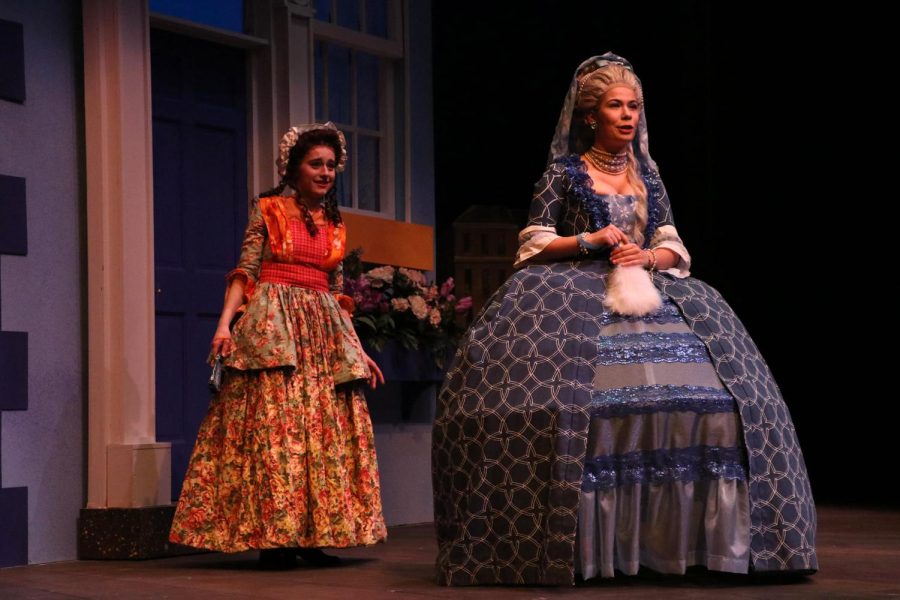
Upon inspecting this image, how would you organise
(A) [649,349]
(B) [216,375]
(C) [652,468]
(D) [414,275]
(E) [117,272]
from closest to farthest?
(C) [652,468] → (A) [649,349] → (B) [216,375] → (E) [117,272] → (D) [414,275]

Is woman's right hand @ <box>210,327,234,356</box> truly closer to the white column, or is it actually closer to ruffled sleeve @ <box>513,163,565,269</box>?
the white column

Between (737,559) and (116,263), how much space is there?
266 cm

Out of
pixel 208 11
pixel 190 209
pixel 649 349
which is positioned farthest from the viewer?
pixel 208 11

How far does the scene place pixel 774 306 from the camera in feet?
29.3

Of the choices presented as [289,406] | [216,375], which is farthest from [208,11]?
[289,406]

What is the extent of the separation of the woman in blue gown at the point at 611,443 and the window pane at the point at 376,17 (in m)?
3.22

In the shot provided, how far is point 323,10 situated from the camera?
22.5 ft

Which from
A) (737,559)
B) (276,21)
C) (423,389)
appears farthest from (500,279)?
(737,559)

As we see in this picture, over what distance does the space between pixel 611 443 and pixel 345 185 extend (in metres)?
3.32

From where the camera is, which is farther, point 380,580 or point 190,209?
point 190,209

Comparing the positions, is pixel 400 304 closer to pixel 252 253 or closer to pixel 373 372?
pixel 373 372

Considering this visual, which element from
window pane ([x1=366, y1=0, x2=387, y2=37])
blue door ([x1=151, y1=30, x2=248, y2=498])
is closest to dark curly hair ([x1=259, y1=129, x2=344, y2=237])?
blue door ([x1=151, y1=30, x2=248, y2=498])

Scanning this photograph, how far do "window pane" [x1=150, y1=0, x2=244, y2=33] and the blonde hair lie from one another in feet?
7.23

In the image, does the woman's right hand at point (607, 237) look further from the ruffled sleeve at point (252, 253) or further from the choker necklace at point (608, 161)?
the ruffled sleeve at point (252, 253)
